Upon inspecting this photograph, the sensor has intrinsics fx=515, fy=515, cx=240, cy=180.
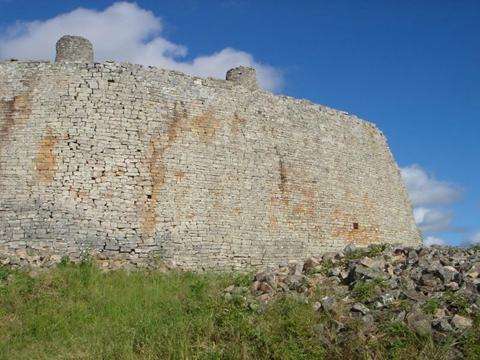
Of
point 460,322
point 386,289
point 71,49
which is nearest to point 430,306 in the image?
point 460,322

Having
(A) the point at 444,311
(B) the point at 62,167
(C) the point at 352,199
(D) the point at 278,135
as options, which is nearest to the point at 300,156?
(D) the point at 278,135

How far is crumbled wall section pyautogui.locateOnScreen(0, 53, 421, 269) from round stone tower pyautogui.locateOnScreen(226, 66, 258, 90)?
0.66m

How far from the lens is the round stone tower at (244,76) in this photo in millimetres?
15734

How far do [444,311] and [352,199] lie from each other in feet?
32.1

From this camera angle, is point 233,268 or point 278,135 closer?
point 233,268

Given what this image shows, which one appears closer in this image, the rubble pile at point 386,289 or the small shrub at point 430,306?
the rubble pile at point 386,289

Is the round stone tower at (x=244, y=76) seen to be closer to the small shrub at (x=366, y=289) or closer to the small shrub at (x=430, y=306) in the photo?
the small shrub at (x=366, y=289)

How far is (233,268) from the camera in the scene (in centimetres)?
1328

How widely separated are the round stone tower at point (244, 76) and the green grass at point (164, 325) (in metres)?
7.08

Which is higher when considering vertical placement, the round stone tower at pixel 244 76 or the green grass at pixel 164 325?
the round stone tower at pixel 244 76

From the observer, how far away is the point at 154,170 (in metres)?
13.0

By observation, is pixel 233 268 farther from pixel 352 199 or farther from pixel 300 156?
pixel 352 199

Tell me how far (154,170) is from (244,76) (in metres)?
4.65

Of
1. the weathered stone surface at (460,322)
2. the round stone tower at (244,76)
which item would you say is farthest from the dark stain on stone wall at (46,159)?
the weathered stone surface at (460,322)
